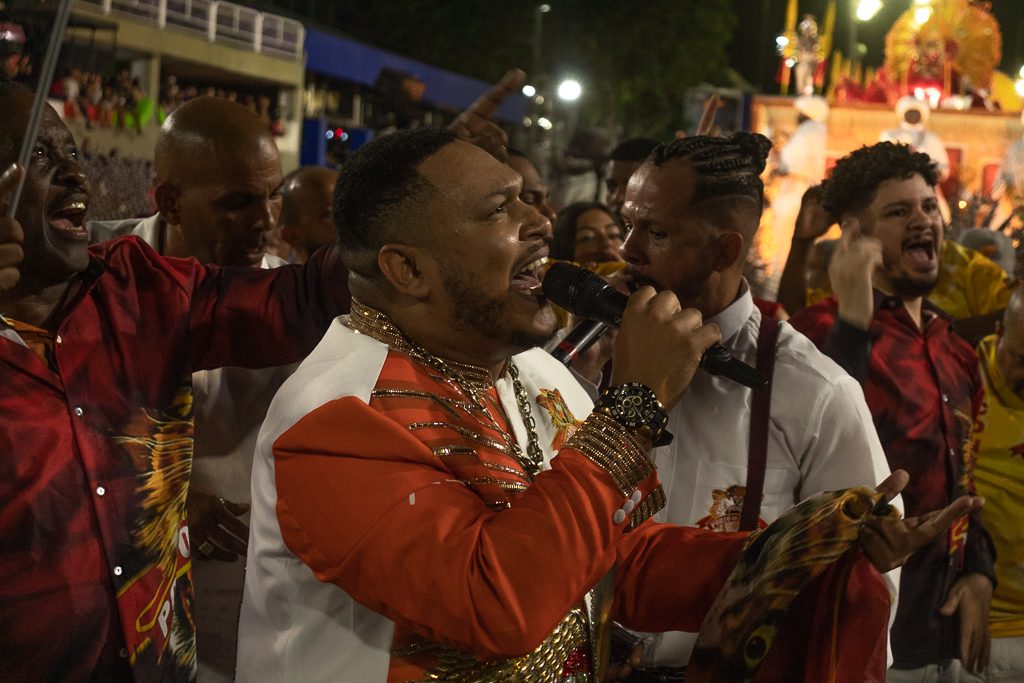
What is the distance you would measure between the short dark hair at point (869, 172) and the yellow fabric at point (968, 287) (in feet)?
6.70

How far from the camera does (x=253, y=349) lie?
3072 mm

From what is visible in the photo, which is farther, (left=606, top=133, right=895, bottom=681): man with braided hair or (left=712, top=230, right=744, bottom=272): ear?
(left=712, top=230, right=744, bottom=272): ear

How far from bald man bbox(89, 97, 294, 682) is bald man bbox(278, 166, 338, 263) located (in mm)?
1162

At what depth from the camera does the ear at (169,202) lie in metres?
3.80

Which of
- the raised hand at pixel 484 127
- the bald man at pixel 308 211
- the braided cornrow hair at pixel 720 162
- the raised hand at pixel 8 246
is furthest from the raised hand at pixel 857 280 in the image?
the bald man at pixel 308 211

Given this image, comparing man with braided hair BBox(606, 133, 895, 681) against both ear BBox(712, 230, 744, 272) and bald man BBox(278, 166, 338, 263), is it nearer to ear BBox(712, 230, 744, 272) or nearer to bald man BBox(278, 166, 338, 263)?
ear BBox(712, 230, 744, 272)

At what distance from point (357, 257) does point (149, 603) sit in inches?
38.6

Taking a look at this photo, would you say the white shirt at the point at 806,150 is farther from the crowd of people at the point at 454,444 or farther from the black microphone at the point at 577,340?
the black microphone at the point at 577,340

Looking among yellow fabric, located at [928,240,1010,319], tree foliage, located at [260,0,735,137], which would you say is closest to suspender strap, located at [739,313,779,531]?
yellow fabric, located at [928,240,1010,319]

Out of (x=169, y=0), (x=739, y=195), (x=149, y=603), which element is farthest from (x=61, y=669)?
(x=169, y=0)

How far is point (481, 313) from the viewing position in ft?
7.13

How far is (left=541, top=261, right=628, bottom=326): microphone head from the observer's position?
2.25 metres

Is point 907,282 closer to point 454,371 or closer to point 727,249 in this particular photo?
point 727,249

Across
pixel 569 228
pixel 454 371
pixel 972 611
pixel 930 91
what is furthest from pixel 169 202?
pixel 930 91
